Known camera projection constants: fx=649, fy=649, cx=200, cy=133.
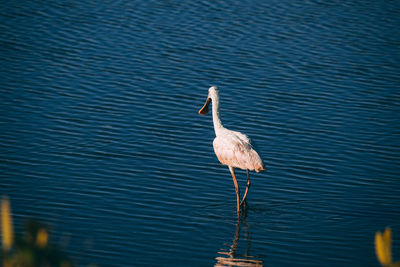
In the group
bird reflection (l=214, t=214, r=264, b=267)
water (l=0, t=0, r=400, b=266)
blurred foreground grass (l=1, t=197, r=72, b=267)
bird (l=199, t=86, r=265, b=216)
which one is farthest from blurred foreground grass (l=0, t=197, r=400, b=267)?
bird (l=199, t=86, r=265, b=216)

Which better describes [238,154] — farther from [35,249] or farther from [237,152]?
[35,249]

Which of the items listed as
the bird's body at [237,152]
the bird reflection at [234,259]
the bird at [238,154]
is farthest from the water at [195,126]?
the bird's body at [237,152]

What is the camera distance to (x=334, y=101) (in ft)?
58.2

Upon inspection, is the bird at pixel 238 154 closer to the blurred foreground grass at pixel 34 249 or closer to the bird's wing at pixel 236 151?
the bird's wing at pixel 236 151

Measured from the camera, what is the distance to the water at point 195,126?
10.9 meters

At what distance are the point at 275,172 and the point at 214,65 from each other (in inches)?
281

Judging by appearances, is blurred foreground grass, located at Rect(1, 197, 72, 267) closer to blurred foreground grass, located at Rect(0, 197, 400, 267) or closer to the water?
blurred foreground grass, located at Rect(0, 197, 400, 267)

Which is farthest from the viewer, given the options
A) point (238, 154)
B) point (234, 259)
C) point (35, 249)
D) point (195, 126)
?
point (195, 126)

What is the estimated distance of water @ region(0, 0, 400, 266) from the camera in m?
10.9

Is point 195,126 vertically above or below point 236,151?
above

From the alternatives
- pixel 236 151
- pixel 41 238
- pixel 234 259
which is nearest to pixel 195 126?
pixel 236 151

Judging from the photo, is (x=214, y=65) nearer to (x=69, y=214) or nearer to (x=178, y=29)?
(x=178, y=29)

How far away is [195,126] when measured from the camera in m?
15.8

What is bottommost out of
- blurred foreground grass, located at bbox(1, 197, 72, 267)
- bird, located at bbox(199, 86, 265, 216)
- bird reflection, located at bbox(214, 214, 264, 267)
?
blurred foreground grass, located at bbox(1, 197, 72, 267)
